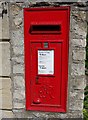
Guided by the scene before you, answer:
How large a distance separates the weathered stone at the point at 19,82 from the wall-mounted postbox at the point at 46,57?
6cm

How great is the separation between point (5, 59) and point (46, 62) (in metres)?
0.58

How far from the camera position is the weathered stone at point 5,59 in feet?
11.3

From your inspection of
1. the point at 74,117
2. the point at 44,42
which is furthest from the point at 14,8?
the point at 74,117

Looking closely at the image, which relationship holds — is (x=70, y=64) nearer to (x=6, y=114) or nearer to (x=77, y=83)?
(x=77, y=83)

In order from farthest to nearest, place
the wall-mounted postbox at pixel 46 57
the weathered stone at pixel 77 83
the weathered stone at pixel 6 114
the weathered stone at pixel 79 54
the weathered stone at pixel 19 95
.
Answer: the weathered stone at pixel 6 114 → the weathered stone at pixel 19 95 → the weathered stone at pixel 77 83 → the weathered stone at pixel 79 54 → the wall-mounted postbox at pixel 46 57

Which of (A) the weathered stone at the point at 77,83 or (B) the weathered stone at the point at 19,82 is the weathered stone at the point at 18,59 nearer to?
(B) the weathered stone at the point at 19,82

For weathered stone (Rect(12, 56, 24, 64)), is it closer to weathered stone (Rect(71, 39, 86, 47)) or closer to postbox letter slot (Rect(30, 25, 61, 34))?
postbox letter slot (Rect(30, 25, 61, 34))

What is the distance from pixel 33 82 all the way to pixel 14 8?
1.03 metres

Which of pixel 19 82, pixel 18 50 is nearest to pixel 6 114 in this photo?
pixel 19 82

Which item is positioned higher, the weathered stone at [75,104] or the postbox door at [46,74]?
the postbox door at [46,74]

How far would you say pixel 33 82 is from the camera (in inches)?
137

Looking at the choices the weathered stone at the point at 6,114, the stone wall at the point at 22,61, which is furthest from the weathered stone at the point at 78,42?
the weathered stone at the point at 6,114

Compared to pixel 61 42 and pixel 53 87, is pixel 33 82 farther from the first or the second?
pixel 61 42

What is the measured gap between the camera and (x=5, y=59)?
350 cm
